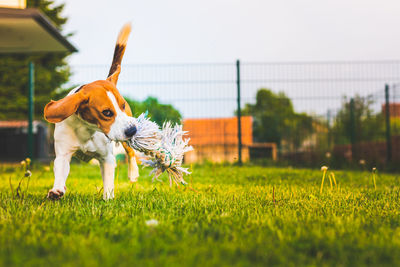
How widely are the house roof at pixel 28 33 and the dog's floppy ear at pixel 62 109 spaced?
7.21 meters

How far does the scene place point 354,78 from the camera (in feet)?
29.1

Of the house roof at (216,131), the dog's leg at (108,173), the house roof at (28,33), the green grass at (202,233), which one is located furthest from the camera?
the house roof at (216,131)

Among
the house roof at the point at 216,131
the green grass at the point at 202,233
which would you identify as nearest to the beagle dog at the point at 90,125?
the green grass at the point at 202,233

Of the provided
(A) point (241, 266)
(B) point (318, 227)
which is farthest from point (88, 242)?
(B) point (318, 227)

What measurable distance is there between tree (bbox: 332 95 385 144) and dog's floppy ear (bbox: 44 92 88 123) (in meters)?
8.30

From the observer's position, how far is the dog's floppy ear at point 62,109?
245 cm

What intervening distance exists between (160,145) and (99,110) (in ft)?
2.00

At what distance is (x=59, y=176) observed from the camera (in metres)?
2.67

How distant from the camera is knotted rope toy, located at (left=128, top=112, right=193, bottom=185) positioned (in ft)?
8.94

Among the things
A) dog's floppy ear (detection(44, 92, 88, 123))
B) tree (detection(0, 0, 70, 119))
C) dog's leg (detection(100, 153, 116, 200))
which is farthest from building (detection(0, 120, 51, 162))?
dog's floppy ear (detection(44, 92, 88, 123))

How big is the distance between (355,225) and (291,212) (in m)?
0.46

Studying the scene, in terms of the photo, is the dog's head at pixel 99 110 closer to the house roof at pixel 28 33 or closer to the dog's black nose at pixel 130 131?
the dog's black nose at pixel 130 131

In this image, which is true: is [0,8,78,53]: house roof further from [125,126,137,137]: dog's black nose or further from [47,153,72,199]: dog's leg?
[125,126,137,137]: dog's black nose

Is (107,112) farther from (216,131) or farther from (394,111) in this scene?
(394,111)
